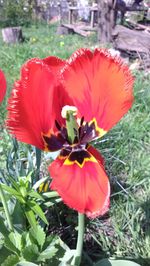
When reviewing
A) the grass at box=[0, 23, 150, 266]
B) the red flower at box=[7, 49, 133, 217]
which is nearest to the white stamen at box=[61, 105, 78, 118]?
the red flower at box=[7, 49, 133, 217]

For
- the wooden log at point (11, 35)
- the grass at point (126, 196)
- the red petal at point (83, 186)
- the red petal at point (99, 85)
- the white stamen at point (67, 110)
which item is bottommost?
the grass at point (126, 196)

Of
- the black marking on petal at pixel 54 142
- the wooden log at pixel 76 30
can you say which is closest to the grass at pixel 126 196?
the black marking on petal at pixel 54 142

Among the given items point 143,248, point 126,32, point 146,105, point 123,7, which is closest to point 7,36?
point 123,7

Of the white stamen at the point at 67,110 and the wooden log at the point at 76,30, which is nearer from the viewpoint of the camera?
the white stamen at the point at 67,110

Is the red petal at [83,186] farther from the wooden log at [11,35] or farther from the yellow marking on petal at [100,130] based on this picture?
the wooden log at [11,35]

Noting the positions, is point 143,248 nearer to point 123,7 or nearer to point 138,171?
point 138,171

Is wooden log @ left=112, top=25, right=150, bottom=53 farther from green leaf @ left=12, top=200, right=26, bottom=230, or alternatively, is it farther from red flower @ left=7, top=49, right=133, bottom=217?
red flower @ left=7, top=49, right=133, bottom=217
